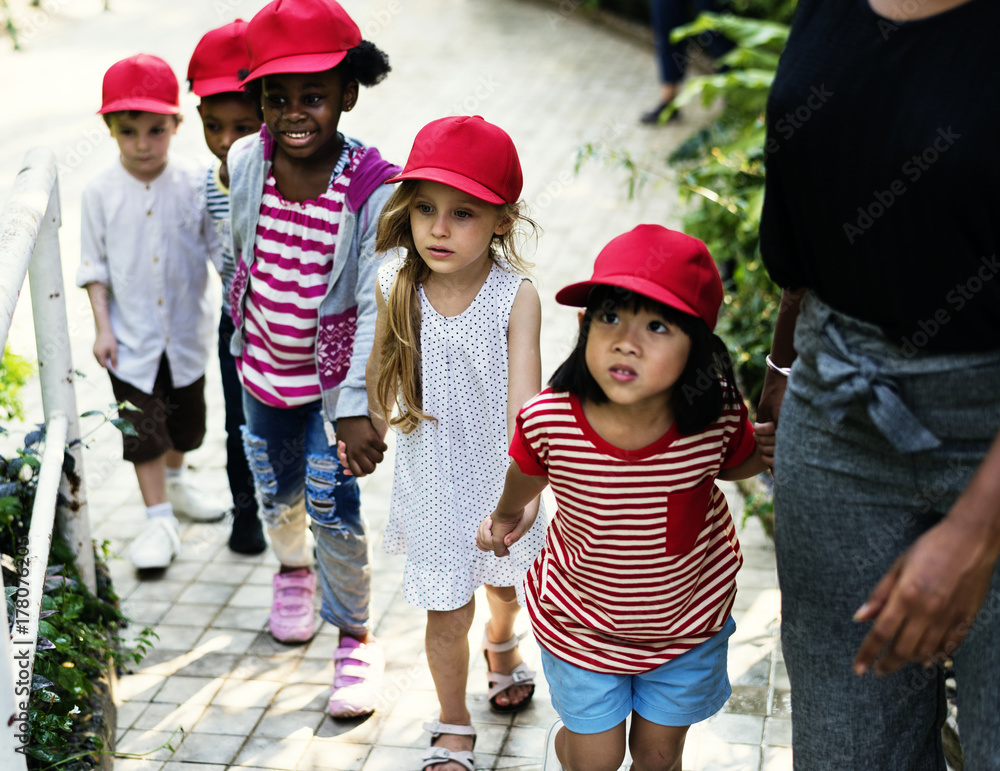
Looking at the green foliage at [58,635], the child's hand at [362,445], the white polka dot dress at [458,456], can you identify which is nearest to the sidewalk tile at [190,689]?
the green foliage at [58,635]

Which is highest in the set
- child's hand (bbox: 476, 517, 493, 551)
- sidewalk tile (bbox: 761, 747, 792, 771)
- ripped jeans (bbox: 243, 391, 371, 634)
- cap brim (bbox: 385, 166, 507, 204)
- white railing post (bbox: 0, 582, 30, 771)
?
cap brim (bbox: 385, 166, 507, 204)

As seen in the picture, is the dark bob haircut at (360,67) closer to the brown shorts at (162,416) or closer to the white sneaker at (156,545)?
the brown shorts at (162,416)

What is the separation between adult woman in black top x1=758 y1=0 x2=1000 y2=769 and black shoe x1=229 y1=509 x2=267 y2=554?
2463 millimetres

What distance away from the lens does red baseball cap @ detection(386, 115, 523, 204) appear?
93.3 inches

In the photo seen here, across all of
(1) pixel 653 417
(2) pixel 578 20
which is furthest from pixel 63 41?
(1) pixel 653 417

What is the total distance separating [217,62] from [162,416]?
3.96 feet

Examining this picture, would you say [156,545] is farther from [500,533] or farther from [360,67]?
[500,533]

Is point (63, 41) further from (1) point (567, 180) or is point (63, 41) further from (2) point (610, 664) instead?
(2) point (610, 664)

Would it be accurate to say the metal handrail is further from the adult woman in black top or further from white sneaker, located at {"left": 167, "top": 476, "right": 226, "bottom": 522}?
the adult woman in black top

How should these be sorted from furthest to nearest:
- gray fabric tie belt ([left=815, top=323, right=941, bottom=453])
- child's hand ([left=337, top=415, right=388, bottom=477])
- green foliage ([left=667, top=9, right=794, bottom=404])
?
1. green foliage ([left=667, top=9, right=794, bottom=404])
2. child's hand ([left=337, top=415, right=388, bottom=477])
3. gray fabric tie belt ([left=815, top=323, right=941, bottom=453])

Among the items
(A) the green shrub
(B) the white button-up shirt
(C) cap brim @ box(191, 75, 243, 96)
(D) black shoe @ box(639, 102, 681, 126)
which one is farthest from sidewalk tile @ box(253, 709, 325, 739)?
(D) black shoe @ box(639, 102, 681, 126)

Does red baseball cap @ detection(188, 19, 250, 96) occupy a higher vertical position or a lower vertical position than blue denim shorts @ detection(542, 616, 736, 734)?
higher

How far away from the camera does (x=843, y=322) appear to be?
1694 millimetres

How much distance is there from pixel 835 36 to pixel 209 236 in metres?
2.54
